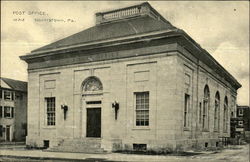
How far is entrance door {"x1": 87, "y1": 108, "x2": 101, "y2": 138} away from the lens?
19.6m

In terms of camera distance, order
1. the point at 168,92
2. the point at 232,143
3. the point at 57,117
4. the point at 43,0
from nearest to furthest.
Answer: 1. the point at 43,0
2. the point at 168,92
3. the point at 57,117
4. the point at 232,143

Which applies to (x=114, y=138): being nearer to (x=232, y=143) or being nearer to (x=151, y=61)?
(x=151, y=61)

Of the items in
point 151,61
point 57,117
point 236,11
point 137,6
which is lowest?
point 57,117

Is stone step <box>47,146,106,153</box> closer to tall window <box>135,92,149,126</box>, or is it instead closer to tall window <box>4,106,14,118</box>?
tall window <box>135,92,149,126</box>

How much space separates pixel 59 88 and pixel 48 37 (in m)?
6.44

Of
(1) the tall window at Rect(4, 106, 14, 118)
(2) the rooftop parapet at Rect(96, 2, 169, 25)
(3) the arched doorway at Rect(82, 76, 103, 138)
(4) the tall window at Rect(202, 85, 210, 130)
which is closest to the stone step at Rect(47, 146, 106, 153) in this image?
(3) the arched doorway at Rect(82, 76, 103, 138)

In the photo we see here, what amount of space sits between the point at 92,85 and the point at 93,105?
45.9 inches

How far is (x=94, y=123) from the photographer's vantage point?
64.4ft

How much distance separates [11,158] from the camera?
14914 millimetres

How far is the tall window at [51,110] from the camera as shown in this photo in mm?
21111

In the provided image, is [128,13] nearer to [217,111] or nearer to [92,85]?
[92,85]

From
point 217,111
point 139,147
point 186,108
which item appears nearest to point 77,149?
point 139,147

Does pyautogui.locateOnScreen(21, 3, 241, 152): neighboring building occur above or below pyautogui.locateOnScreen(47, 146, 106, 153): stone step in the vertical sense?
above

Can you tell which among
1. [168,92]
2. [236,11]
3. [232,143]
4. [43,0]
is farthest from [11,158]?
[232,143]
